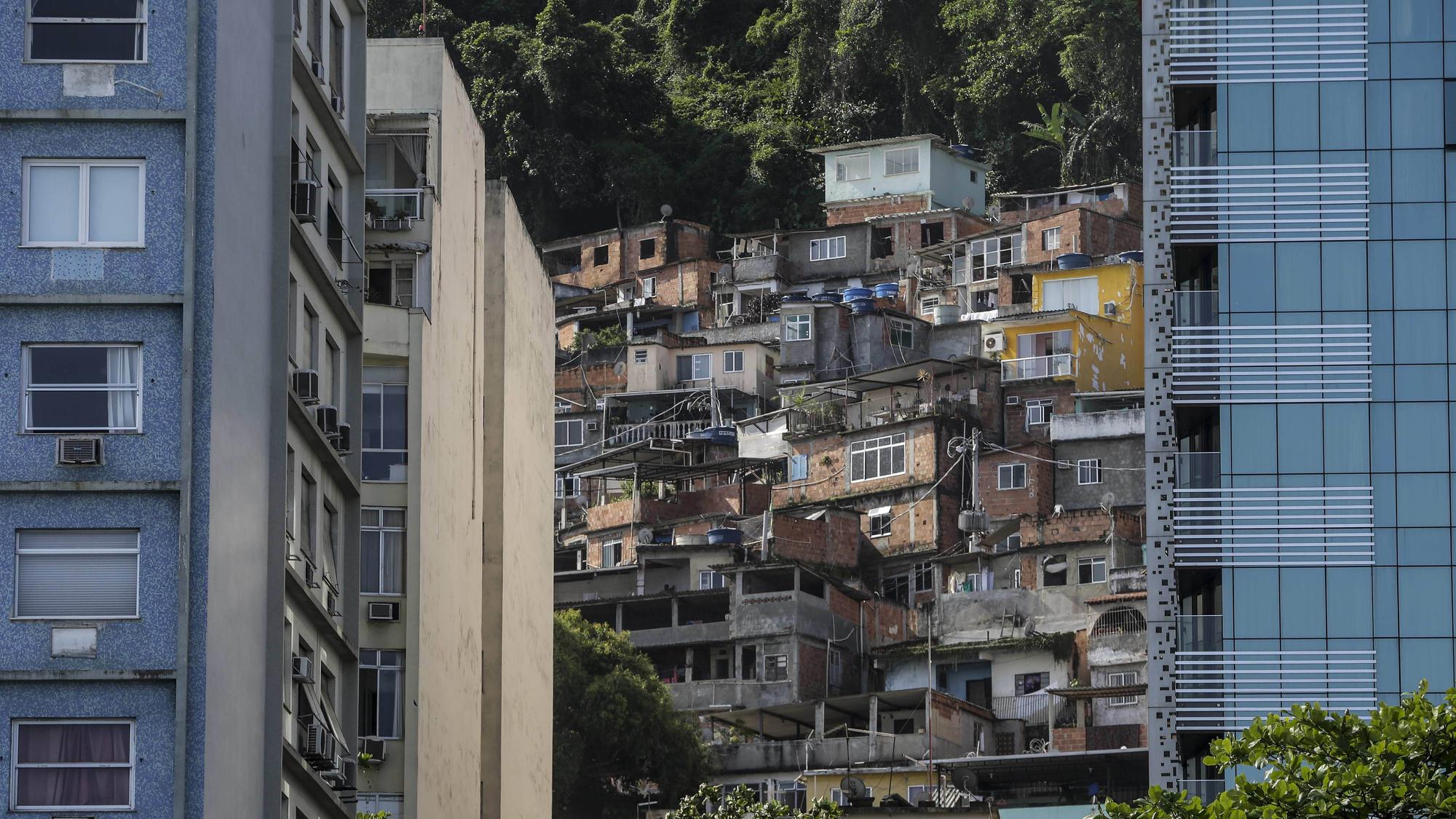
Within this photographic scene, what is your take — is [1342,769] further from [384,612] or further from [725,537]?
[725,537]

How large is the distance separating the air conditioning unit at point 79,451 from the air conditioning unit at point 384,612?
11.8m

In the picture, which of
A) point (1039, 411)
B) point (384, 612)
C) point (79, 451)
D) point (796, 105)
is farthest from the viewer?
point (796, 105)

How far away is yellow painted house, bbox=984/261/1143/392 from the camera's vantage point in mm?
94688

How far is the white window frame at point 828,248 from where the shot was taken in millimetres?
110750

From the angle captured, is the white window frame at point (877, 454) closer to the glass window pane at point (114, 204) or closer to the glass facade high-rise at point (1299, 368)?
the glass facade high-rise at point (1299, 368)

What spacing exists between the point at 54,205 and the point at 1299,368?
24.7 m

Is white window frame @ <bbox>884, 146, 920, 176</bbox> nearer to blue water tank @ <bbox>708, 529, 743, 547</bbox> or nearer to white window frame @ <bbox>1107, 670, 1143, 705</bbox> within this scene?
blue water tank @ <bbox>708, 529, 743, 547</bbox>

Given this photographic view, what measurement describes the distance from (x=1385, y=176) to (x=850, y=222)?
69907mm

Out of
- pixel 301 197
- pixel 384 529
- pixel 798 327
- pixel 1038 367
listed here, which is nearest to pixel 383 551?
pixel 384 529

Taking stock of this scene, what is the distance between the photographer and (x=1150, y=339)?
44.4 meters

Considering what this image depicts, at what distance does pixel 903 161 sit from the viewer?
11375 cm

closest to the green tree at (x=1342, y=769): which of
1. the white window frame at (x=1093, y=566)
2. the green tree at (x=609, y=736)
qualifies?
the green tree at (x=609, y=736)

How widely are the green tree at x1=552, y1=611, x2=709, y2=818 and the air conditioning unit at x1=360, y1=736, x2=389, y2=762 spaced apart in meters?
31.5

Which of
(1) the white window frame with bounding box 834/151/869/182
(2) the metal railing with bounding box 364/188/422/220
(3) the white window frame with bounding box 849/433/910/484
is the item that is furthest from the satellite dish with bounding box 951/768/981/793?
(1) the white window frame with bounding box 834/151/869/182
